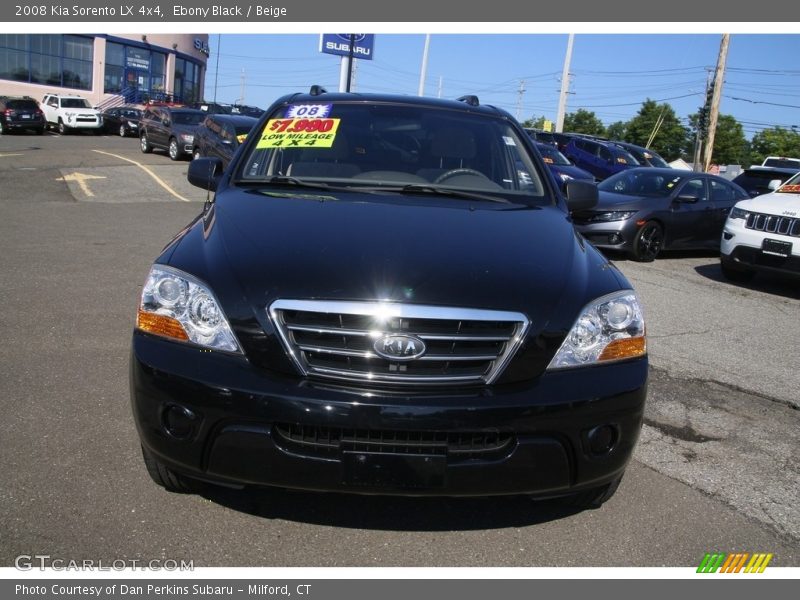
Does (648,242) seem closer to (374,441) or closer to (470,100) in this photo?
(470,100)

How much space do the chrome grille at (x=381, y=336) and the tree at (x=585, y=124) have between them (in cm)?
10186

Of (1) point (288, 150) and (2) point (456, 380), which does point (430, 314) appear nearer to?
(2) point (456, 380)

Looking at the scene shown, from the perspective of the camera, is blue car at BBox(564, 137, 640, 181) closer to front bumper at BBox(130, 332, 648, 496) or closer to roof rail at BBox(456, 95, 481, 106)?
roof rail at BBox(456, 95, 481, 106)

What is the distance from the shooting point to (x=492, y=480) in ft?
8.75

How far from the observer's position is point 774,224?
30.3 ft

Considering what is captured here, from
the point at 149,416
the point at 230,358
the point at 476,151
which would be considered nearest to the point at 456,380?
the point at 230,358

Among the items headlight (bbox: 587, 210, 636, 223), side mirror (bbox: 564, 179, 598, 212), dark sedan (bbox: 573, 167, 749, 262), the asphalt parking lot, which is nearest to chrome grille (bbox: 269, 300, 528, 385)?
the asphalt parking lot

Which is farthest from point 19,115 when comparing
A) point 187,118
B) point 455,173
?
point 455,173

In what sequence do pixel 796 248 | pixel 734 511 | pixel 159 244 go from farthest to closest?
pixel 159 244 → pixel 796 248 → pixel 734 511

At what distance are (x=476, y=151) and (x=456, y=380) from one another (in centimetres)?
199

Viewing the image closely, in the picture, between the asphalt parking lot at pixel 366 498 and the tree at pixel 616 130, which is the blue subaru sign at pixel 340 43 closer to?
the asphalt parking lot at pixel 366 498

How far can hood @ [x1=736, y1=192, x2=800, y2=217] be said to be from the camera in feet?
29.9

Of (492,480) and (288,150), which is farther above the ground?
(288,150)

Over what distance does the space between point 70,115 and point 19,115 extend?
2437 mm
